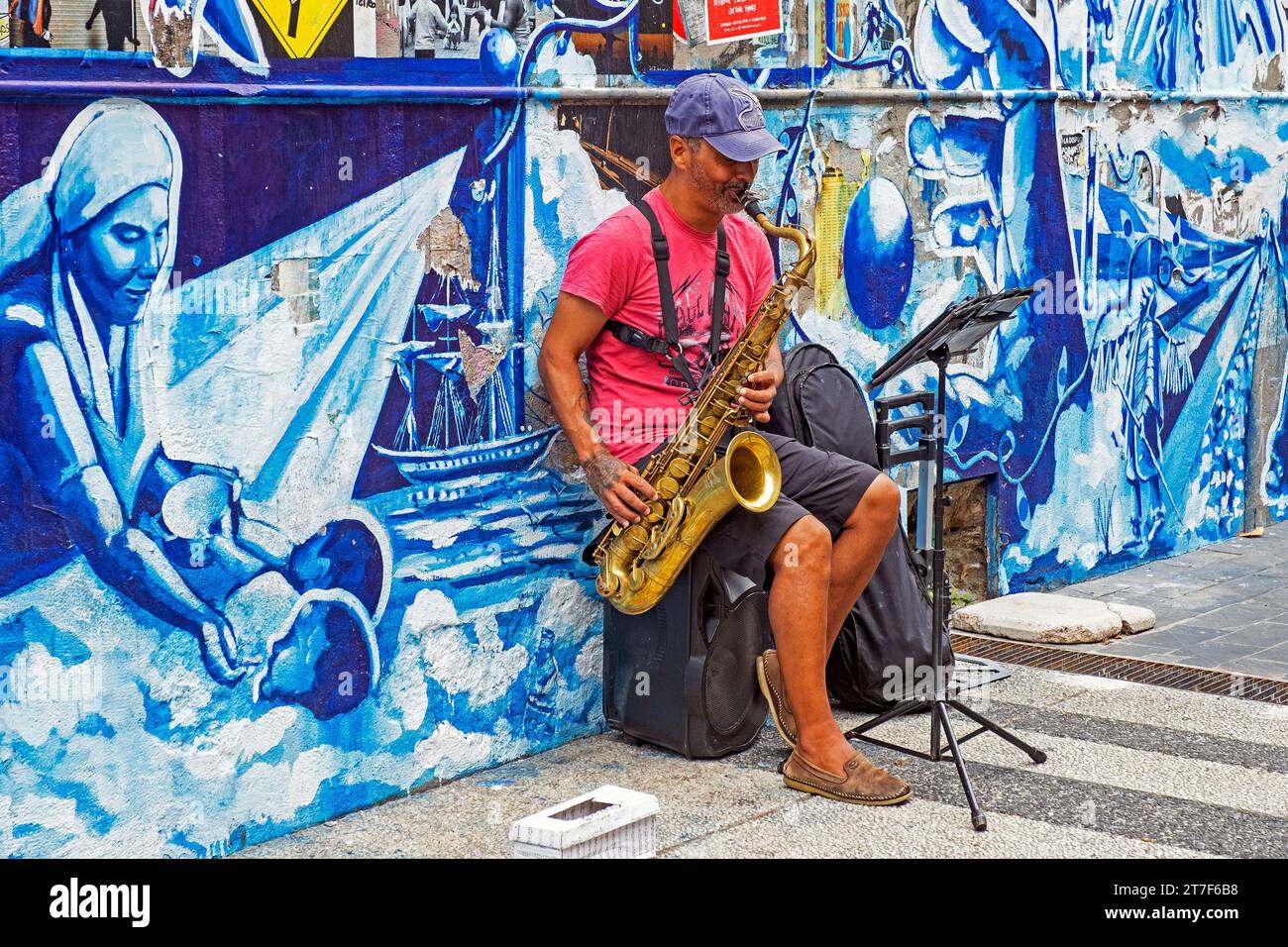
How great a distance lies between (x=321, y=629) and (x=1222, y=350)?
5763 mm

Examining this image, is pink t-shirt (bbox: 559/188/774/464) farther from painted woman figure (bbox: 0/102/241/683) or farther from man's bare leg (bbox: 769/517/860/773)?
painted woman figure (bbox: 0/102/241/683)

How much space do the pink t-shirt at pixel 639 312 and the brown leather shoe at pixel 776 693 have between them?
2.39 feet

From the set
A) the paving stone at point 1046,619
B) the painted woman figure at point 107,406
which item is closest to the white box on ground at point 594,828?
the painted woman figure at point 107,406

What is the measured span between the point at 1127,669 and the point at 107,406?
3965 mm

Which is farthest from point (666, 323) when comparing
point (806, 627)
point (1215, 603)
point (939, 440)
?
point (1215, 603)

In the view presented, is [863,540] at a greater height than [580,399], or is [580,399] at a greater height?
[580,399]

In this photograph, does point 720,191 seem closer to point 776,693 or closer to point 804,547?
point 804,547

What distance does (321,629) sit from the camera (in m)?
4.24

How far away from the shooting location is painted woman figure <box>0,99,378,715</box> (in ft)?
11.8

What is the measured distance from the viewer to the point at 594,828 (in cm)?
383

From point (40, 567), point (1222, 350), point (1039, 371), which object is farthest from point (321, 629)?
point (1222, 350)

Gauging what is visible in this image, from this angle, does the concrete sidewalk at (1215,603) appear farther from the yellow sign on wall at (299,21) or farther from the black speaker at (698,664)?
the yellow sign on wall at (299,21)

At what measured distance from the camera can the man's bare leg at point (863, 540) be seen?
4.75 metres

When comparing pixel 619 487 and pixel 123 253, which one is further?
pixel 619 487
